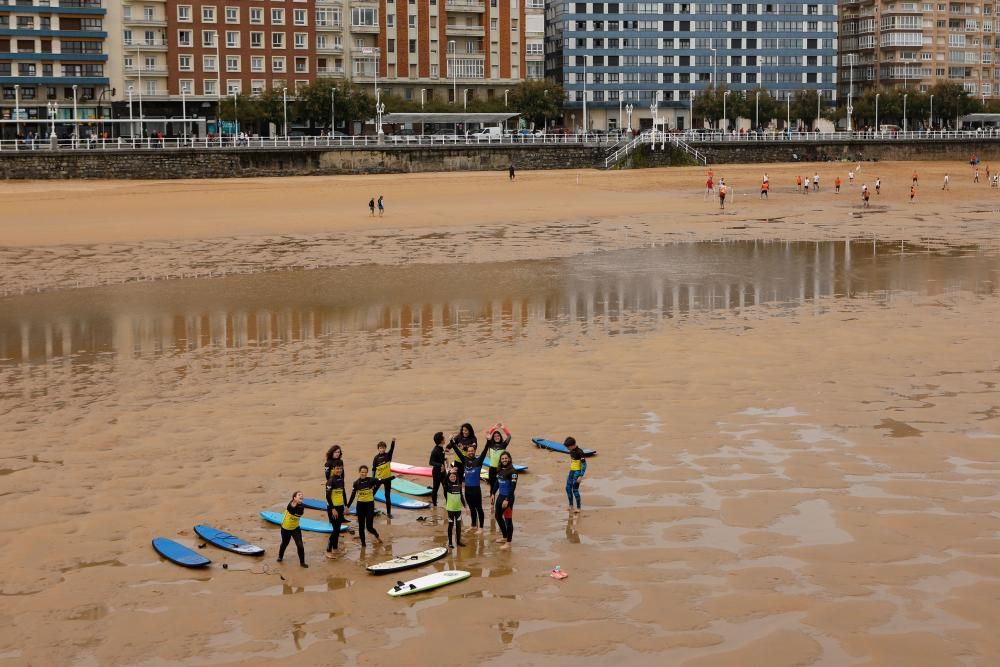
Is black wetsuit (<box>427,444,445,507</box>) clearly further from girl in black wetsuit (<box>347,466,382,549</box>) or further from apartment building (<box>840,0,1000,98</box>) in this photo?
apartment building (<box>840,0,1000,98</box>)

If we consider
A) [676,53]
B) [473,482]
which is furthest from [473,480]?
[676,53]

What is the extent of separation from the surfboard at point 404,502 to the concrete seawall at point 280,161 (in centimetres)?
6577

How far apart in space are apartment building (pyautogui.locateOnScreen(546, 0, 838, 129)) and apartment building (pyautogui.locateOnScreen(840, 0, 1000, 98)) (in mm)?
4554

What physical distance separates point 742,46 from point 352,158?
197 feet

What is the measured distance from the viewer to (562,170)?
3430 inches

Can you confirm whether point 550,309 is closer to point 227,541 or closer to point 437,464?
point 437,464

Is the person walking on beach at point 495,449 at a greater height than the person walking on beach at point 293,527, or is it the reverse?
the person walking on beach at point 495,449

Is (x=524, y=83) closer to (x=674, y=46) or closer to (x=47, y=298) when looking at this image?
(x=674, y=46)

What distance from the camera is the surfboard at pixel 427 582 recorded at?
1278 cm

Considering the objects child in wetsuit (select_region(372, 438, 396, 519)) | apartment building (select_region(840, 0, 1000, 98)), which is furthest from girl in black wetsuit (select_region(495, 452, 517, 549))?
apartment building (select_region(840, 0, 1000, 98))

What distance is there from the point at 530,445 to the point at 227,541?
5216 millimetres

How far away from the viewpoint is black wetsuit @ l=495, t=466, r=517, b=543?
1412 centimetres

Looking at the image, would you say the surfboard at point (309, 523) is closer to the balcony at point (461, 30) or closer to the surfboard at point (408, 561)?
the surfboard at point (408, 561)

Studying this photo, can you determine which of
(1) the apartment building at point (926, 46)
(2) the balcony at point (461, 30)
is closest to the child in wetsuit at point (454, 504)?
(2) the balcony at point (461, 30)
